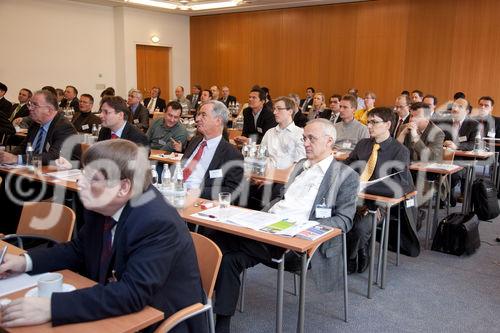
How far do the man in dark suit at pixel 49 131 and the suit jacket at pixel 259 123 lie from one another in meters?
2.76

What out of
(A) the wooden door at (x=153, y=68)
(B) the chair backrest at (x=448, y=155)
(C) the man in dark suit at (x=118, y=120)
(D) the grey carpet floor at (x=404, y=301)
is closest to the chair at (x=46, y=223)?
(D) the grey carpet floor at (x=404, y=301)

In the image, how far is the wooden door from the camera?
13438 mm

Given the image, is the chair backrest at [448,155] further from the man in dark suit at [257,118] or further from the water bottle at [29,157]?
the water bottle at [29,157]

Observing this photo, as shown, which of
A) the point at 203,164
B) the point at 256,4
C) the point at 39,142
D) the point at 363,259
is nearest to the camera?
the point at 203,164

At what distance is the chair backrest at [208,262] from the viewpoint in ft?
6.86

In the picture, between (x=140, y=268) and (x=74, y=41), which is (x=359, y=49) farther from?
(x=140, y=268)

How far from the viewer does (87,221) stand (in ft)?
6.45

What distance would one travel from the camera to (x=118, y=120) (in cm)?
445

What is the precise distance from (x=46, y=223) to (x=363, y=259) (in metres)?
2.55

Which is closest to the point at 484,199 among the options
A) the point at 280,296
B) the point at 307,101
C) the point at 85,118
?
the point at 280,296

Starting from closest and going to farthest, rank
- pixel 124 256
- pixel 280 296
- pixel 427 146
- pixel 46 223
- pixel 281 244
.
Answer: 1. pixel 124 256
2. pixel 281 244
3. pixel 280 296
4. pixel 46 223
5. pixel 427 146

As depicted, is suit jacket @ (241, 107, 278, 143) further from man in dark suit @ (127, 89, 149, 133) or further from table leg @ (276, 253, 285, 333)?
table leg @ (276, 253, 285, 333)

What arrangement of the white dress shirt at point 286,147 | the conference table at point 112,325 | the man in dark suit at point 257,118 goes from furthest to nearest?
the man in dark suit at point 257,118 → the white dress shirt at point 286,147 → the conference table at point 112,325

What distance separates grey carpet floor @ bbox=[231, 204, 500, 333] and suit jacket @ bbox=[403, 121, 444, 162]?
1.29 m
